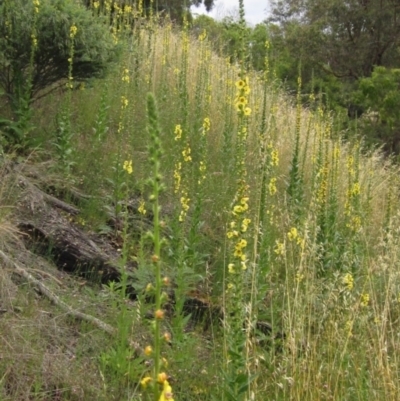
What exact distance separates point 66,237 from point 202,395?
1.68 m

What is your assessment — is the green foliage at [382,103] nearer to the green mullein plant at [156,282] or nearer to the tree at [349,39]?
the tree at [349,39]

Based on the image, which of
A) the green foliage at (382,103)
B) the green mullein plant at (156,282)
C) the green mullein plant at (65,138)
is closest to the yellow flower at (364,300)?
the green mullein plant at (156,282)

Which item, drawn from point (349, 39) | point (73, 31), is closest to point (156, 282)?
point (73, 31)

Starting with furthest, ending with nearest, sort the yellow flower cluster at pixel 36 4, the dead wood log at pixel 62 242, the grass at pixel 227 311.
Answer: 1. the yellow flower cluster at pixel 36 4
2. the dead wood log at pixel 62 242
3. the grass at pixel 227 311

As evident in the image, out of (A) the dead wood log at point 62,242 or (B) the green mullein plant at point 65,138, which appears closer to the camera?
(A) the dead wood log at point 62,242

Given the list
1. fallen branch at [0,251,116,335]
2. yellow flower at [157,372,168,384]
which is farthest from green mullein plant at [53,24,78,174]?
yellow flower at [157,372,168,384]

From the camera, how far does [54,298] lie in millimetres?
3455

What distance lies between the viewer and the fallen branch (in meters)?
3.33

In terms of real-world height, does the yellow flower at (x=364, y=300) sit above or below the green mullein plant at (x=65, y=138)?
below

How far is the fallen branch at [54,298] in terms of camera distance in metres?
3.33

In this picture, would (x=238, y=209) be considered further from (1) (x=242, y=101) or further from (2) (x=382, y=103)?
(2) (x=382, y=103)

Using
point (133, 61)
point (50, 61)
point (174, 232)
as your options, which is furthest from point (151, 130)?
point (133, 61)

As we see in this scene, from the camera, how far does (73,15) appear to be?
5.50 m

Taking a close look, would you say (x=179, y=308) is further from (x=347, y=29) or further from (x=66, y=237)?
(x=347, y=29)
